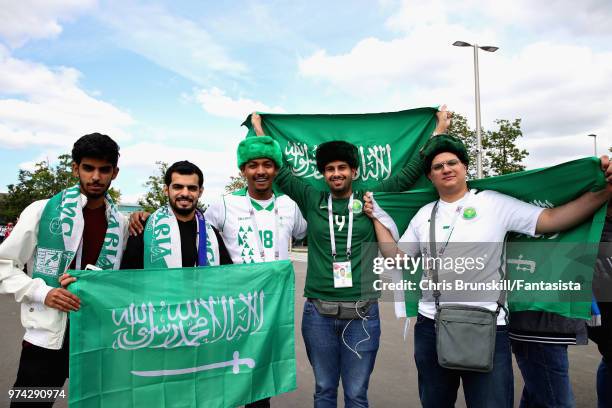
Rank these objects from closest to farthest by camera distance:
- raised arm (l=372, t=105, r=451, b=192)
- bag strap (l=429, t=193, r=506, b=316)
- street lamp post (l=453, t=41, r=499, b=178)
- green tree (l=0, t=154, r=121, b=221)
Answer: bag strap (l=429, t=193, r=506, b=316) < raised arm (l=372, t=105, r=451, b=192) < street lamp post (l=453, t=41, r=499, b=178) < green tree (l=0, t=154, r=121, b=221)

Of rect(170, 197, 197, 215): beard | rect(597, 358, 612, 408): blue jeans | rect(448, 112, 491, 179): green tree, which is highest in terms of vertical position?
rect(448, 112, 491, 179): green tree

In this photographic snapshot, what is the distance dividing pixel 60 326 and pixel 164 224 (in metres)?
0.86

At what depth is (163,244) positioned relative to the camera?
299 centimetres

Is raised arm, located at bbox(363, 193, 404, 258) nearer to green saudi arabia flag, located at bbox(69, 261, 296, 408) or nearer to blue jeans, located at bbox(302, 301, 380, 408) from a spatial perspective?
blue jeans, located at bbox(302, 301, 380, 408)

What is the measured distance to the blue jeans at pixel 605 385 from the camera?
3.27m

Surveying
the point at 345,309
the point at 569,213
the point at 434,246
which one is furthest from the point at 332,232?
the point at 569,213

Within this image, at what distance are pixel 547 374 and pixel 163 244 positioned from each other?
270cm

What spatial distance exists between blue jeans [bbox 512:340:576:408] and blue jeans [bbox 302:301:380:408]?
41.1 inches

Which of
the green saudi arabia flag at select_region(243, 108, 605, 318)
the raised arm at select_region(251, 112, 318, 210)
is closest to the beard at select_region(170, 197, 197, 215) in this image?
the raised arm at select_region(251, 112, 318, 210)

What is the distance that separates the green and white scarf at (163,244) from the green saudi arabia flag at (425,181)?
1.22 m

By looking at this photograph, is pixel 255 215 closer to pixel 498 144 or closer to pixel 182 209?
pixel 182 209

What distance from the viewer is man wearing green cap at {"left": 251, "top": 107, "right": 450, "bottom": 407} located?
2.98 metres

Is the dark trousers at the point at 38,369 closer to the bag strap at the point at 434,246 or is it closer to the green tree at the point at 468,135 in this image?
the bag strap at the point at 434,246

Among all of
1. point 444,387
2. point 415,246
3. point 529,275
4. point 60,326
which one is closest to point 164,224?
point 60,326
